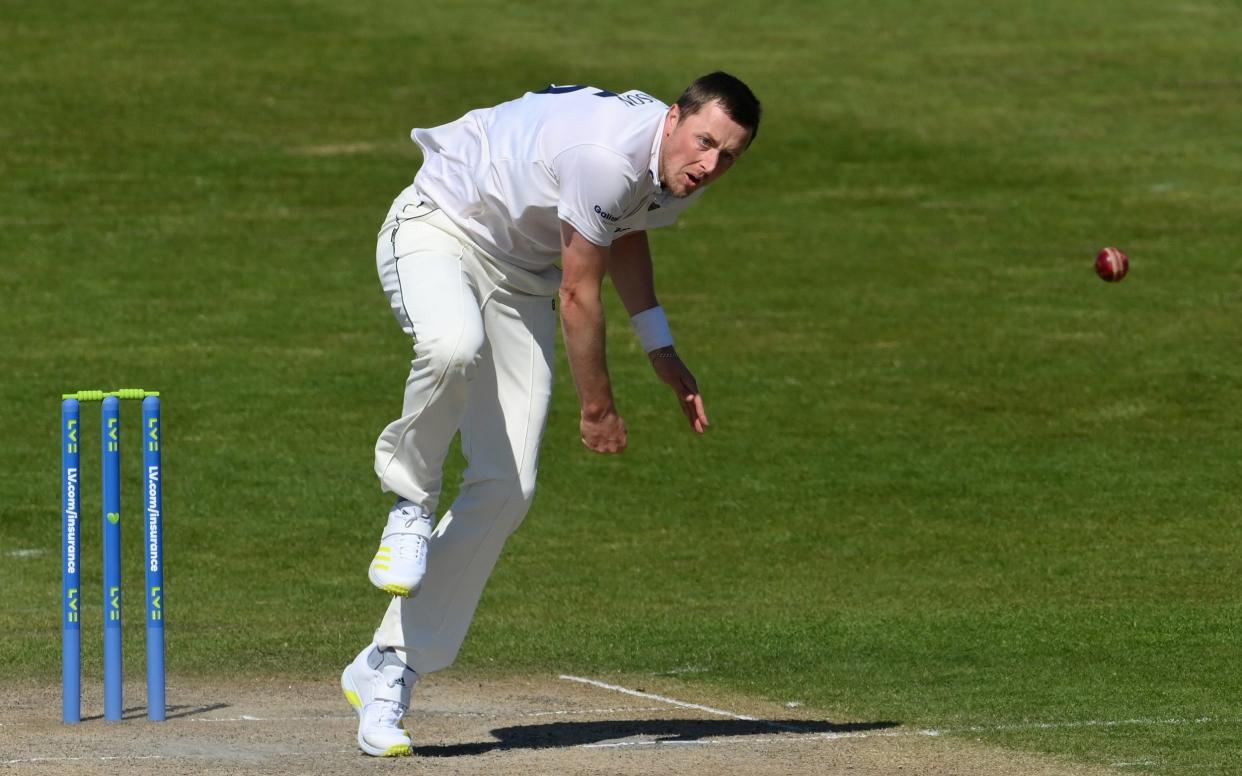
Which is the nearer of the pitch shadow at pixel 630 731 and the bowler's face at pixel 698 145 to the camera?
the bowler's face at pixel 698 145

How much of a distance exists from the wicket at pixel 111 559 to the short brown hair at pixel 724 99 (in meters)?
1.89

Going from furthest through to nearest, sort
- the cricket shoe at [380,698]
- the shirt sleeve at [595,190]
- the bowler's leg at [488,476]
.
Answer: the bowler's leg at [488,476] → the cricket shoe at [380,698] → the shirt sleeve at [595,190]

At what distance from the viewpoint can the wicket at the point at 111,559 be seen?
6359 millimetres

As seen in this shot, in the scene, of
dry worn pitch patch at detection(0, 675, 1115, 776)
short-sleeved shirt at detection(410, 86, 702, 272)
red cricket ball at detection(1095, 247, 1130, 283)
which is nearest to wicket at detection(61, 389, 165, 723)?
dry worn pitch patch at detection(0, 675, 1115, 776)

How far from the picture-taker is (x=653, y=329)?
6.38 metres

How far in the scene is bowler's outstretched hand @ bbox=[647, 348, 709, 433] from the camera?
6.23 metres

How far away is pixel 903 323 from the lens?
15484mm

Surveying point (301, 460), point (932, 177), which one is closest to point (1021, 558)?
point (301, 460)

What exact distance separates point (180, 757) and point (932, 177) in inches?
589

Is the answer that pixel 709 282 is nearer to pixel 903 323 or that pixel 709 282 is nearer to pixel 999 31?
pixel 903 323

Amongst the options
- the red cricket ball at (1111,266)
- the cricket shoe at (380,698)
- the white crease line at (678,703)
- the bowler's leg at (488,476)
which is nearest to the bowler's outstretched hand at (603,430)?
the bowler's leg at (488,476)

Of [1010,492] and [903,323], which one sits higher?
[903,323]

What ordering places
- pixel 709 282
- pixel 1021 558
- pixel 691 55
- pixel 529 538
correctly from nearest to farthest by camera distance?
pixel 1021 558 → pixel 529 538 → pixel 709 282 → pixel 691 55

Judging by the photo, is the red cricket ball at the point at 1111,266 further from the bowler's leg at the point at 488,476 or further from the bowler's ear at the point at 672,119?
the bowler's ear at the point at 672,119
